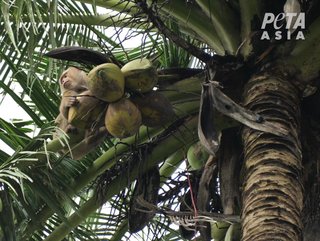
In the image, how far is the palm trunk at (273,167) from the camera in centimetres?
250

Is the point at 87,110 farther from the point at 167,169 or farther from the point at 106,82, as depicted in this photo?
the point at 167,169

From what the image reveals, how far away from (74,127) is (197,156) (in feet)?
2.28

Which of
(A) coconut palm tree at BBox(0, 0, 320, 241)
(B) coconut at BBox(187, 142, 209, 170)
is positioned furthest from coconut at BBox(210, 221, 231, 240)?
(B) coconut at BBox(187, 142, 209, 170)

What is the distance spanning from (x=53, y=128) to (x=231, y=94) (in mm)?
737

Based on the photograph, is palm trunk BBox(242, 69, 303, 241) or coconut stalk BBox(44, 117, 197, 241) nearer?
palm trunk BBox(242, 69, 303, 241)

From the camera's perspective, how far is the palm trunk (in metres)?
2.50

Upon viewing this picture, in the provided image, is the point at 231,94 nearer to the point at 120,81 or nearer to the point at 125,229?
the point at 120,81

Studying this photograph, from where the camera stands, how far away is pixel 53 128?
3.03 metres

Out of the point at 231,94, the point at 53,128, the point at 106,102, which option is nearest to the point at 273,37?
the point at 231,94

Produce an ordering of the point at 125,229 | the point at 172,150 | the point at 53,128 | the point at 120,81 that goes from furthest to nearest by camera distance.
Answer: the point at 125,229 → the point at 172,150 → the point at 53,128 → the point at 120,81

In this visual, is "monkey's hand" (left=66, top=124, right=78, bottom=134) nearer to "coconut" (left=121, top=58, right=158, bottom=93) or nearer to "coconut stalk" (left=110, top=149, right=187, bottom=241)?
"coconut" (left=121, top=58, right=158, bottom=93)

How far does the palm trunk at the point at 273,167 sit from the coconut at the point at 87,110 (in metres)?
0.56

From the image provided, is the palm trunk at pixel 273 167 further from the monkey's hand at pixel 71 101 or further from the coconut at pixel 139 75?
the monkey's hand at pixel 71 101

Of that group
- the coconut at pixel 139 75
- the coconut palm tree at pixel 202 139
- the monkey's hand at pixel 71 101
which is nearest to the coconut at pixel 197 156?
the coconut palm tree at pixel 202 139
